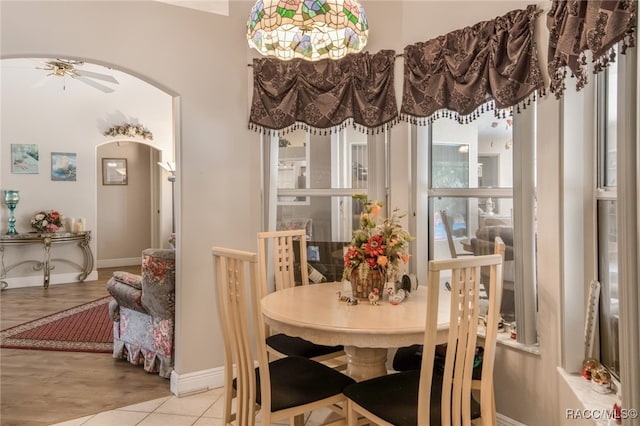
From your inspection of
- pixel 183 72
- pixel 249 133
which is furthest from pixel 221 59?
pixel 249 133

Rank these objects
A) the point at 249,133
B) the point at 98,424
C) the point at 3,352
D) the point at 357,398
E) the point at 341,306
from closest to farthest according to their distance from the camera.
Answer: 1. the point at 357,398
2. the point at 341,306
3. the point at 98,424
4. the point at 249,133
5. the point at 3,352

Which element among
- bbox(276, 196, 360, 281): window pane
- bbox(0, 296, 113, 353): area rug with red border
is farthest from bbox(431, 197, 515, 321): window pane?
bbox(0, 296, 113, 353): area rug with red border

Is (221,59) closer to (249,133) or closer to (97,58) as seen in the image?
(249,133)

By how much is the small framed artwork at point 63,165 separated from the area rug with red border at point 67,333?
8.26ft

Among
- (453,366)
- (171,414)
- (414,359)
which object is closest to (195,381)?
(171,414)

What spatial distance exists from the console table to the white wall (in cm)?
460

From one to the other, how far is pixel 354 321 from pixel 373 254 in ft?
1.55

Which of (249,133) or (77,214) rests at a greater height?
(249,133)

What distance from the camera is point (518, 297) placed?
246 centimetres

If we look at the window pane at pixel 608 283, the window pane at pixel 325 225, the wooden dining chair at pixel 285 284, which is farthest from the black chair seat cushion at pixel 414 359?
the window pane at pixel 325 225

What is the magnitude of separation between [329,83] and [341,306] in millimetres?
1743

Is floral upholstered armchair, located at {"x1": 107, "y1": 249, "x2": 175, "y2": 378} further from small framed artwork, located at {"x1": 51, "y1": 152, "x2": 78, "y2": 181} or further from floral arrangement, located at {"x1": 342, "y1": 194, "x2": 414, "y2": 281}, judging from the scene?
small framed artwork, located at {"x1": 51, "y1": 152, "x2": 78, "y2": 181}

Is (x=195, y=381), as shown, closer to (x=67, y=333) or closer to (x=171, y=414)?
(x=171, y=414)

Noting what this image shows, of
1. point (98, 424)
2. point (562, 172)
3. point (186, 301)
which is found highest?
point (562, 172)
